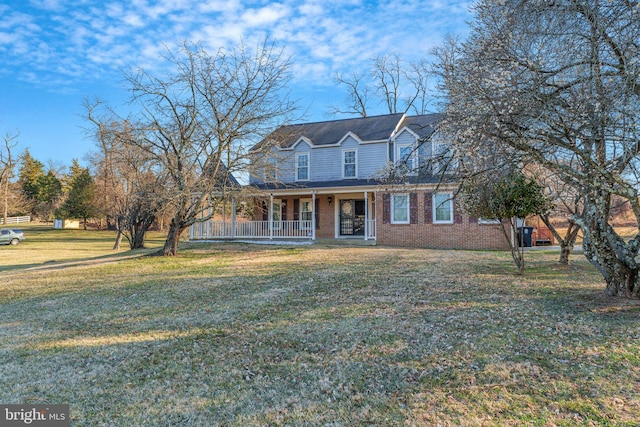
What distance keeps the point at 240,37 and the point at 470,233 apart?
1233 centimetres

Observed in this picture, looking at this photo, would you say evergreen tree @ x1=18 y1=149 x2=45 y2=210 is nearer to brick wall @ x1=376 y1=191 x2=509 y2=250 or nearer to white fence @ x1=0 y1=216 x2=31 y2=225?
white fence @ x1=0 y1=216 x2=31 y2=225

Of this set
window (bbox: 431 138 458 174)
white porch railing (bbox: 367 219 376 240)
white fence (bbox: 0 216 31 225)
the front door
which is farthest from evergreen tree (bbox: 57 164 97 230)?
window (bbox: 431 138 458 174)

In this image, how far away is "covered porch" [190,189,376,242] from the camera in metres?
19.2

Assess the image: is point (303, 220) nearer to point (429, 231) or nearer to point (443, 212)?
point (429, 231)

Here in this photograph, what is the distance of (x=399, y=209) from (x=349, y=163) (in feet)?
13.0

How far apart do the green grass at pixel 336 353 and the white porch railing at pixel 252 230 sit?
10.5 m

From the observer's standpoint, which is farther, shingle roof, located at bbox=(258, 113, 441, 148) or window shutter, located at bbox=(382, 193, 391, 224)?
shingle roof, located at bbox=(258, 113, 441, 148)

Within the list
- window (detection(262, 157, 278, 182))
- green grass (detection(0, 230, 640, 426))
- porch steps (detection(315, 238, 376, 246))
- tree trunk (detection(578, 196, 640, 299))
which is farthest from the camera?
porch steps (detection(315, 238, 376, 246))

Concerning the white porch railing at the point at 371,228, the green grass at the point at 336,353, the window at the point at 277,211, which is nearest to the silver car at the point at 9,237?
the window at the point at 277,211

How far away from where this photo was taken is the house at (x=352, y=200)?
16828 mm

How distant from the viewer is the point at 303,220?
2002 centimetres

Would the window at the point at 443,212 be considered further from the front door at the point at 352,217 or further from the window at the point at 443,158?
the window at the point at 443,158

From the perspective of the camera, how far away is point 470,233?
16484 millimetres

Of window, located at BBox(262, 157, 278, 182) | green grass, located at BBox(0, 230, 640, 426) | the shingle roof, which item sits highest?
the shingle roof
